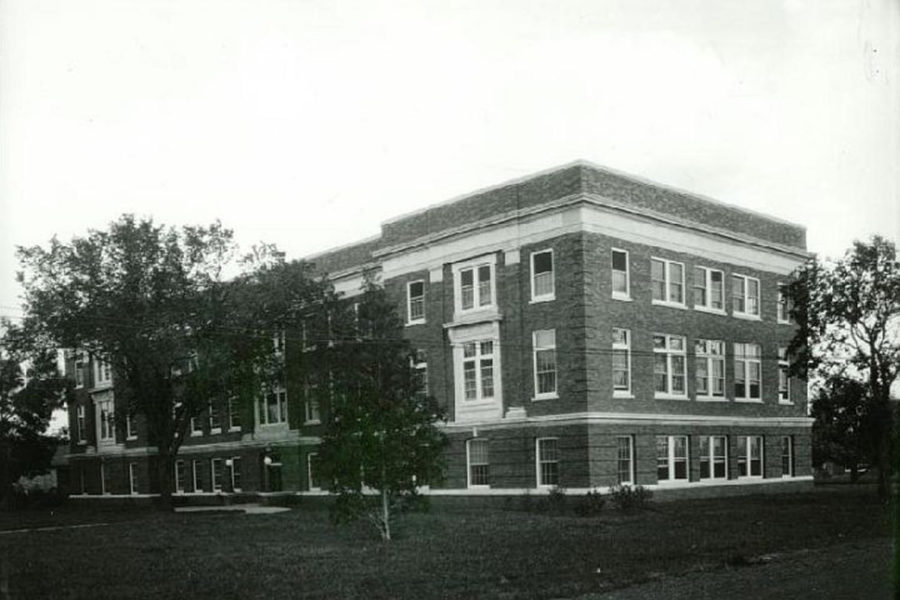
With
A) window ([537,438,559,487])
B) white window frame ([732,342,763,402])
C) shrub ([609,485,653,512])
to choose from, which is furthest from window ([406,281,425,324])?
white window frame ([732,342,763,402])

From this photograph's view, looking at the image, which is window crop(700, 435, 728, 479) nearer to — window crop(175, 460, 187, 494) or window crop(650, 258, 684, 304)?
window crop(650, 258, 684, 304)

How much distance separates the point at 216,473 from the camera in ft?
173

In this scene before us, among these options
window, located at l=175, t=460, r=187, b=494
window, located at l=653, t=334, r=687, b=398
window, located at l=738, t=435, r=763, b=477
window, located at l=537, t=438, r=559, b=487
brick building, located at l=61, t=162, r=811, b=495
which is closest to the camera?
brick building, located at l=61, t=162, r=811, b=495

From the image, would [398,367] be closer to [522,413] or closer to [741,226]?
[522,413]

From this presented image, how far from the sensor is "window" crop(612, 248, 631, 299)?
33.6m

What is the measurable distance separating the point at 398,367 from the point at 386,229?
9957mm

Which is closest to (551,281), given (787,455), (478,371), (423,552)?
(478,371)

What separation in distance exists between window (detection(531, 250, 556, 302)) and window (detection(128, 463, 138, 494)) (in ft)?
117

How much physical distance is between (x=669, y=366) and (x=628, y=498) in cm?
698

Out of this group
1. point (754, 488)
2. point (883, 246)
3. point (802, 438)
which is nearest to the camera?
point (883, 246)

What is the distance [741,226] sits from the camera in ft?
128

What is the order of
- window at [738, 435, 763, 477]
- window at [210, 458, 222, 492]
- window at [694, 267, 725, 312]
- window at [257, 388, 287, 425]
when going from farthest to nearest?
window at [210, 458, 222, 492], window at [257, 388, 287, 425], window at [738, 435, 763, 477], window at [694, 267, 725, 312]

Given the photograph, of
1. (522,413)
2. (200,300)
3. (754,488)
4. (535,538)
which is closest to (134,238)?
(200,300)

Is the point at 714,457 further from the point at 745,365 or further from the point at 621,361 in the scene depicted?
the point at 621,361
